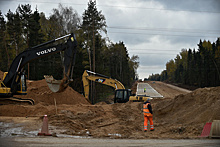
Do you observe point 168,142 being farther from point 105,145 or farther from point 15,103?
point 15,103

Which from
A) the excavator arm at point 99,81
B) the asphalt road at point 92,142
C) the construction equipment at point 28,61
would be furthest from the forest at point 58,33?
the asphalt road at point 92,142

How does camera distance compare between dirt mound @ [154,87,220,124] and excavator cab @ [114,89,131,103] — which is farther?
excavator cab @ [114,89,131,103]

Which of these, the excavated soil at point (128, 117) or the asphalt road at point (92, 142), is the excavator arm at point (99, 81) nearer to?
the excavated soil at point (128, 117)

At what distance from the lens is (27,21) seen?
121ft

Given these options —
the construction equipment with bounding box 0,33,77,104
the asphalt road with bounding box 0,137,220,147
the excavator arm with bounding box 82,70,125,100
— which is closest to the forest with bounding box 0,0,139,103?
the excavator arm with bounding box 82,70,125,100

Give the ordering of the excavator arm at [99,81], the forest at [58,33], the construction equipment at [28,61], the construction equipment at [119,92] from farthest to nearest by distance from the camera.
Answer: the forest at [58,33] < the excavator arm at [99,81] < the construction equipment at [119,92] < the construction equipment at [28,61]

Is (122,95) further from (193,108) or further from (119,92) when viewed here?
(193,108)

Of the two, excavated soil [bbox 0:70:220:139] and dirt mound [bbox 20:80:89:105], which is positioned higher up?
dirt mound [bbox 20:80:89:105]

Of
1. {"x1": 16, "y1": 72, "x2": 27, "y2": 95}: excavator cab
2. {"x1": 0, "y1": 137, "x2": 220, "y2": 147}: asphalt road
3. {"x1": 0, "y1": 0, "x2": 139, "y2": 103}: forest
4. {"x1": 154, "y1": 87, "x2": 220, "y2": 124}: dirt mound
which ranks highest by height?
{"x1": 0, "y1": 0, "x2": 139, "y2": 103}: forest

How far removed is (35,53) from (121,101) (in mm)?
9625

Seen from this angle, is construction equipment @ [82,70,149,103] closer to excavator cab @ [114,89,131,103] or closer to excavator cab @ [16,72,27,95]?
excavator cab @ [114,89,131,103]

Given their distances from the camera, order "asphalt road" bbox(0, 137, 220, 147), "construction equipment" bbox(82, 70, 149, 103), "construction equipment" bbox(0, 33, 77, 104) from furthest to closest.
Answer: "construction equipment" bbox(82, 70, 149, 103) → "construction equipment" bbox(0, 33, 77, 104) → "asphalt road" bbox(0, 137, 220, 147)

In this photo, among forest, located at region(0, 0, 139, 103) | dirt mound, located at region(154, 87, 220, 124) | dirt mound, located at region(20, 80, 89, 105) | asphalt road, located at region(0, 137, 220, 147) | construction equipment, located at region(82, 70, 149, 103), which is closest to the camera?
asphalt road, located at region(0, 137, 220, 147)

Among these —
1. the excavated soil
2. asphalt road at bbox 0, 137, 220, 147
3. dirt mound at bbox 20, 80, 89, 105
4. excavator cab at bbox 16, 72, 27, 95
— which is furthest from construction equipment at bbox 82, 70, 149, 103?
asphalt road at bbox 0, 137, 220, 147
